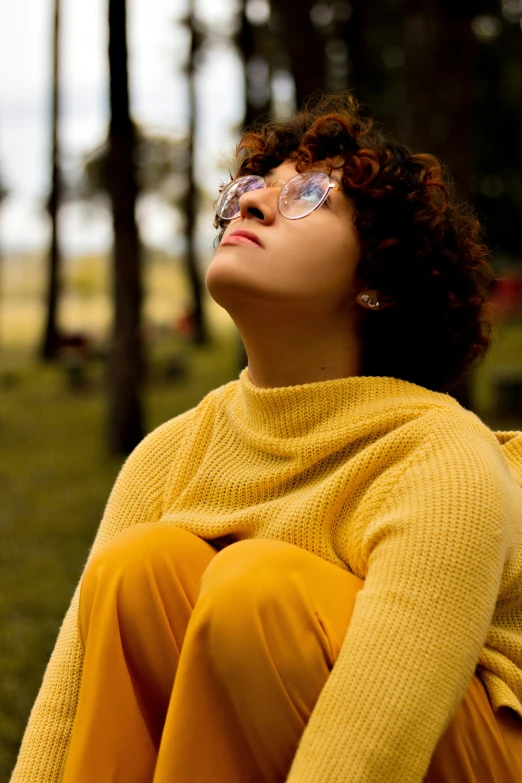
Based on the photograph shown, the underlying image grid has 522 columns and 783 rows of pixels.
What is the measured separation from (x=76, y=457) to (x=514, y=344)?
28.5 ft

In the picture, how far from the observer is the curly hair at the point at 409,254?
6.37 feet

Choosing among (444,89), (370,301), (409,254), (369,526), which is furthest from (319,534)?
(444,89)

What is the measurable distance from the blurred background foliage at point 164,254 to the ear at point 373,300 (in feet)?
1.39

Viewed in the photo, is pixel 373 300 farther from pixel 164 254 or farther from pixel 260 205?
pixel 164 254

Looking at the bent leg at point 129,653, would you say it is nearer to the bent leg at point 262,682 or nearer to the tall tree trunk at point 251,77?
the bent leg at point 262,682

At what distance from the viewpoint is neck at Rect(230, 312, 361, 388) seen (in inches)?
75.4

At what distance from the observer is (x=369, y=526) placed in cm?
166

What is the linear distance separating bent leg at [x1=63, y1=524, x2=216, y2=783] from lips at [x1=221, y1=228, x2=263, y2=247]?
57 centimetres

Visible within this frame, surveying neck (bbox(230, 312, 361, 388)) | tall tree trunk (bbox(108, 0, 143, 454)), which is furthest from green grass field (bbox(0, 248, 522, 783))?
neck (bbox(230, 312, 361, 388))

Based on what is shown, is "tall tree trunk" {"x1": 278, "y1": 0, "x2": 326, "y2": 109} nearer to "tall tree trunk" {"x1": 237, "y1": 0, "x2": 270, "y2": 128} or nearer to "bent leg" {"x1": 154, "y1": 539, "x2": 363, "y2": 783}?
"tall tree trunk" {"x1": 237, "y1": 0, "x2": 270, "y2": 128}

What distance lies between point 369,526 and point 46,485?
5.82 metres

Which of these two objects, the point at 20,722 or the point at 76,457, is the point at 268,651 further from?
the point at 76,457

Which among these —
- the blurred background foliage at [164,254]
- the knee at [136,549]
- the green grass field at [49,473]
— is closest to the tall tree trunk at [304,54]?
the blurred background foliage at [164,254]

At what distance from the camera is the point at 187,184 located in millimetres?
18531
